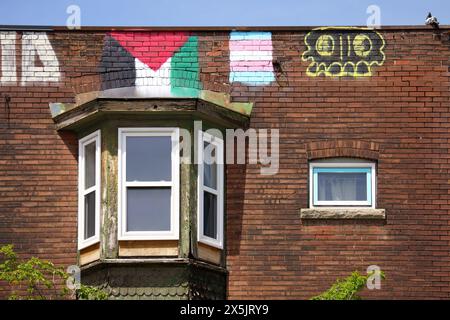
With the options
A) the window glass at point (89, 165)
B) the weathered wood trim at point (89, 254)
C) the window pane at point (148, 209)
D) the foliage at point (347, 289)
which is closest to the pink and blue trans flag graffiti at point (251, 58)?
the window pane at point (148, 209)

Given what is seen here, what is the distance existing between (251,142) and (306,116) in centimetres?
95

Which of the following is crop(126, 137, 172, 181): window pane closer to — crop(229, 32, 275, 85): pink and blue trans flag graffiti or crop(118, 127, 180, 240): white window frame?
crop(118, 127, 180, 240): white window frame

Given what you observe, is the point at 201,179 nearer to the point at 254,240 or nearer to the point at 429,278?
the point at 254,240

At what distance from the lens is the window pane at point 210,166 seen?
26516 mm

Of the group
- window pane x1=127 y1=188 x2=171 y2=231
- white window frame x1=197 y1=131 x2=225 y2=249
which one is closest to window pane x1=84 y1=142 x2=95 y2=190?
window pane x1=127 y1=188 x2=171 y2=231


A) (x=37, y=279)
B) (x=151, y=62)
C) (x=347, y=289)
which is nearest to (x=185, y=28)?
(x=151, y=62)

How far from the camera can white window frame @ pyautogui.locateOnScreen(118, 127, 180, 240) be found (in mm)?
25859

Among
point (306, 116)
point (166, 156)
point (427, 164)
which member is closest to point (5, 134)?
point (166, 156)

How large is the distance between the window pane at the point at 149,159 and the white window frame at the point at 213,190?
46 cm

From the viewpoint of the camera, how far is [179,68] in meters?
27.2

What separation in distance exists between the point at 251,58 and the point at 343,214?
9.41 feet

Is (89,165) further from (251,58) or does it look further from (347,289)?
(347,289)

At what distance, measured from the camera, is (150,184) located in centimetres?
2616

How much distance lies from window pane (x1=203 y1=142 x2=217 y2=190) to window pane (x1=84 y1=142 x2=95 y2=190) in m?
1.72
